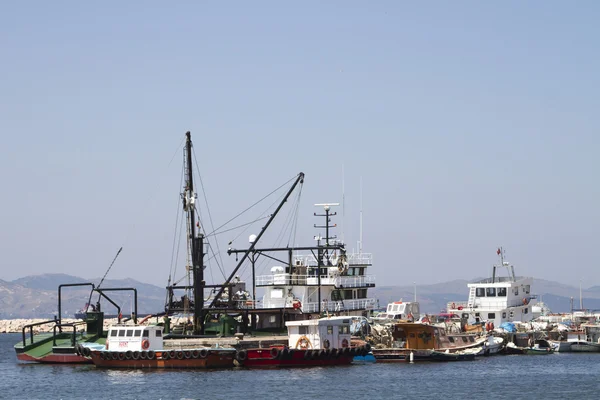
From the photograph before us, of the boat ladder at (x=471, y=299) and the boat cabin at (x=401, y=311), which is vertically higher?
the boat ladder at (x=471, y=299)

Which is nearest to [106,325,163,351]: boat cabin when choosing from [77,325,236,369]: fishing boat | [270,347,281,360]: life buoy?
[77,325,236,369]: fishing boat

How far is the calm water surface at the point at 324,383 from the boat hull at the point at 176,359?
855 mm

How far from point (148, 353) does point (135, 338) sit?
4.69 feet

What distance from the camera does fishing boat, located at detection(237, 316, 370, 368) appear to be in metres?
60.8

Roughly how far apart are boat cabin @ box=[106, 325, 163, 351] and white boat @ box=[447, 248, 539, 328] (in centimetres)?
3523

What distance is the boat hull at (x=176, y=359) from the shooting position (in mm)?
60688

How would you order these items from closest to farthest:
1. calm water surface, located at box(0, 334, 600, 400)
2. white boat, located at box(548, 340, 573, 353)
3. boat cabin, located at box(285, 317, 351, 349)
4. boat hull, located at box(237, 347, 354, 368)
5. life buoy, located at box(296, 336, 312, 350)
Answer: calm water surface, located at box(0, 334, 600, 400), boat hull, located at box(237, 347, 354, 368), boat cabin, located at box(285, 317, 351, 349), life buoy, located at box(296, 336, 312, 350), white boat, located at box(548, 340, 573, 353)

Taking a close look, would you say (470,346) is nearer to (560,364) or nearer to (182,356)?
(560,364)

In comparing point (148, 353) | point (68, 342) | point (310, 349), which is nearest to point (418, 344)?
point (310, 349)

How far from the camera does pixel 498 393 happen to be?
170 feet

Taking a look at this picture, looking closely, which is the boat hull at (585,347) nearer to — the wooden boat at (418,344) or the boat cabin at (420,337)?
the wooden boat at (418,344)

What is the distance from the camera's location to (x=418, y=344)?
2702 inches

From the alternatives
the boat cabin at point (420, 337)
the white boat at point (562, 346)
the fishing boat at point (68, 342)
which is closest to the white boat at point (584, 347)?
the white boat at point (562, 346)

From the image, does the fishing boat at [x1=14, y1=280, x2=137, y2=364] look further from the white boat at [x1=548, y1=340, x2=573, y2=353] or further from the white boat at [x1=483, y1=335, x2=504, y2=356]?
the white boat at [x1=548, y1=340, x2=573, y2=353]
